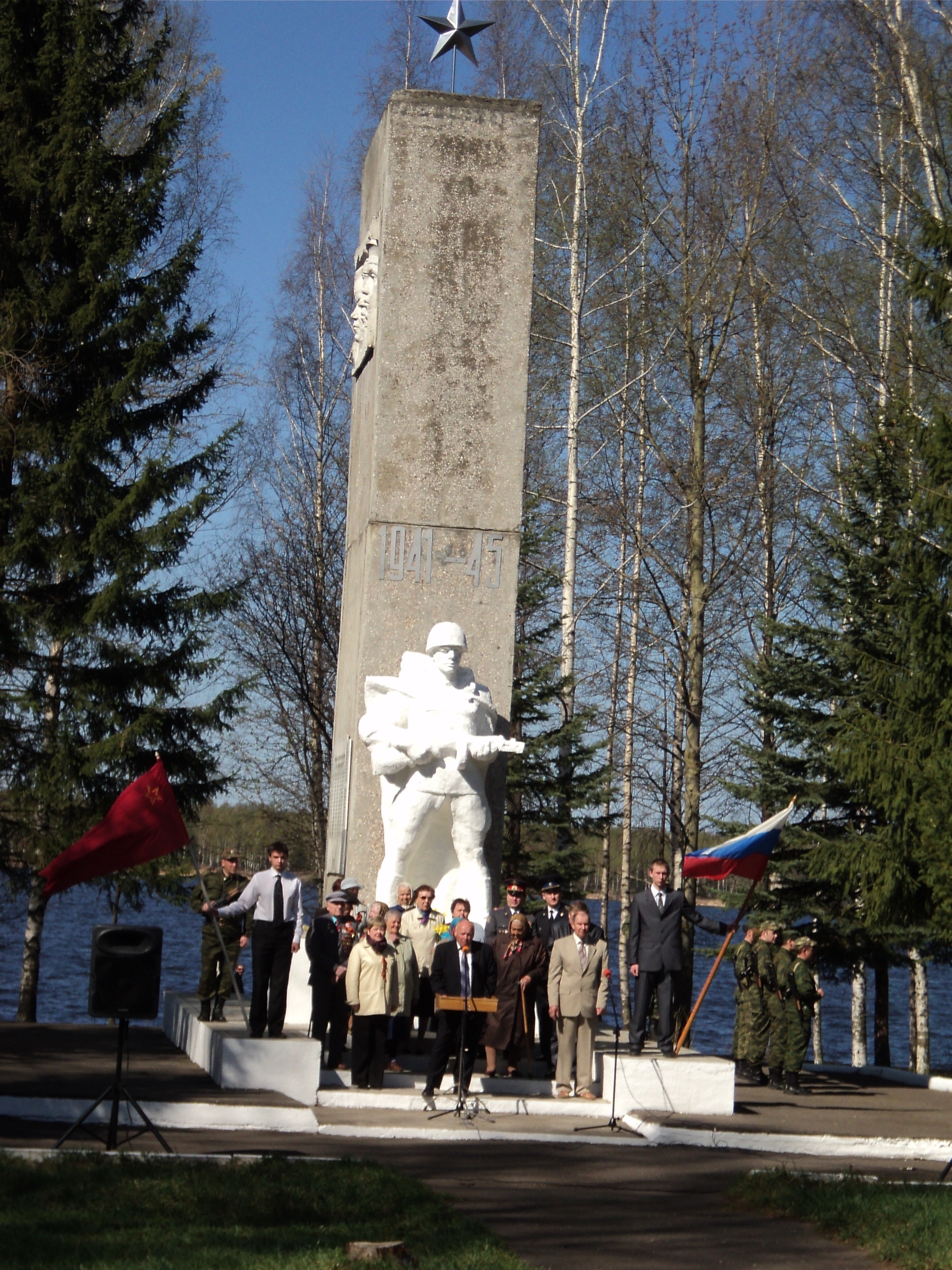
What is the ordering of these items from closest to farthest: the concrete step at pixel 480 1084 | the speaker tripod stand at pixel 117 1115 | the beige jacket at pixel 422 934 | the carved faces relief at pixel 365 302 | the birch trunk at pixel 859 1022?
the speaker tripod stand at pixel 117 1115
the concrete step at pixel 480 1084
the beige jacket at pixel 422 934
the carved faces relief at pixel 365 302
the birch trunk at pixel 859 1022

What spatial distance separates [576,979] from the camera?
13.2 m

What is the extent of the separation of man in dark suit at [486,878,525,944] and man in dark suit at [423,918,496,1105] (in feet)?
4.74

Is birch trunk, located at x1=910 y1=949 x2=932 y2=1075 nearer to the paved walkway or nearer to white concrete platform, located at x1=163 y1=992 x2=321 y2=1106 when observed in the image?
the paved walkway

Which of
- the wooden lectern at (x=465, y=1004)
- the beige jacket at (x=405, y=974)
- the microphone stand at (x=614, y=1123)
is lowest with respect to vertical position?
the microphone stand at (x=614, y=1123)

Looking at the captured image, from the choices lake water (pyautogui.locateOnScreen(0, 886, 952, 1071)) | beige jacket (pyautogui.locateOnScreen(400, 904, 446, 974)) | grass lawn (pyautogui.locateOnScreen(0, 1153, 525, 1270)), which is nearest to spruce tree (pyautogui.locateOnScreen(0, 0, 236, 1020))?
lake water (pyautogui.locateOnScreen(0, 886, 952, 1071))

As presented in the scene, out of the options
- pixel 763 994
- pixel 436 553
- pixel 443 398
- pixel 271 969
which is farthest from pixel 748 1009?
pixel 443 398

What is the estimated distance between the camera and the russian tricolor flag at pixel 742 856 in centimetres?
1392

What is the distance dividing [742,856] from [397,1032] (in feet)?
10.7

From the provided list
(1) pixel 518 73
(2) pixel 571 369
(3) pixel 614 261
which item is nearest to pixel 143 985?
(2) pixel 571 369

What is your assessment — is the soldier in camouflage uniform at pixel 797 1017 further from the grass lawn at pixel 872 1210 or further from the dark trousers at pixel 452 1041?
the grass lawn at pixel 872 1210

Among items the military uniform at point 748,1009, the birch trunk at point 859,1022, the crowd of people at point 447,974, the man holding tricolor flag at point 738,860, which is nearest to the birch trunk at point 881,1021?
the birch trunk at point 859,1022

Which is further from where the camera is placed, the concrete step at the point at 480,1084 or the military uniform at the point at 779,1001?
the military uniform at the point at 779,1001

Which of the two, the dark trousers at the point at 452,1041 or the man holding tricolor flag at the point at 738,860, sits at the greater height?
the man holding tricolor flag at the point at 738,860

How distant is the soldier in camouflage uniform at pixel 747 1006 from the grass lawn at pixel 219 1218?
263 inches
